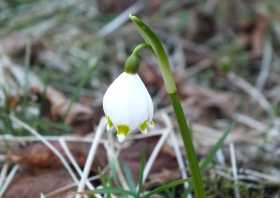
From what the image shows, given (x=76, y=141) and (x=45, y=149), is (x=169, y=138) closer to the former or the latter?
(x=76, y=141)

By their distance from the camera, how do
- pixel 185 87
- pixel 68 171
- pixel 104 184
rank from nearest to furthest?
1. pixel 104 184
2. pixel 68 171
3. pixel 185 87

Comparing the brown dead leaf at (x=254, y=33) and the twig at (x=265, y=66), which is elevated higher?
the brown dead leaf at (x=254, y=33)

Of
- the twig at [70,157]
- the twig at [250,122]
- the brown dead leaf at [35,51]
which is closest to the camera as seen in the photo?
the twig at [70,157]

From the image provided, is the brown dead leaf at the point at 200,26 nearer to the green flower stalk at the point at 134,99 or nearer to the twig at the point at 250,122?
the twig at the point at 250,122

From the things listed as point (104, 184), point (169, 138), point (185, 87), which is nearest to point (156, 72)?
point (185, 87)

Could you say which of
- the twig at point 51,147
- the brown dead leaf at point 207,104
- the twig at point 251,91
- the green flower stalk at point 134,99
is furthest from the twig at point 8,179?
the twig at point 251,91

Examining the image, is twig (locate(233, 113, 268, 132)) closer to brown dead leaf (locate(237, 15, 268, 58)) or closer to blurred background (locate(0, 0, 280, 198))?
blurred background (locate(0, 0, 280, 198))
